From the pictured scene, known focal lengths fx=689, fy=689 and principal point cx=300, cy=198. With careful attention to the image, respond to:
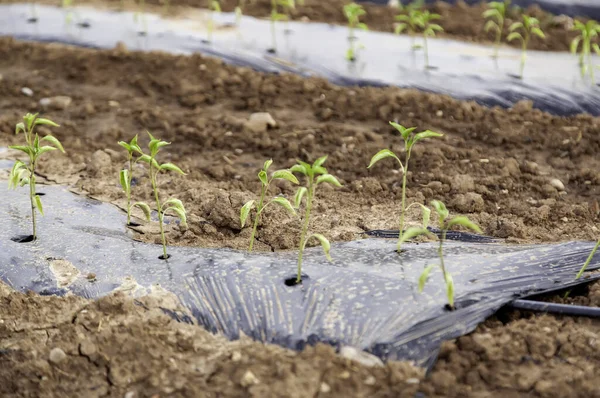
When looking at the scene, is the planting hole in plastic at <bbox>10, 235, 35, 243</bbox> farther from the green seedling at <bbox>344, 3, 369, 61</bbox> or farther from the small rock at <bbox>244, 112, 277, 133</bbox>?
the green seedling at <bbox>344, 3, 369, 61</bbox>

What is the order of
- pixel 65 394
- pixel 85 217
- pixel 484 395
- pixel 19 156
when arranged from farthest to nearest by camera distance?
pixel 19 156, pixel 85 217, pixel 65 394, pixel 484 395

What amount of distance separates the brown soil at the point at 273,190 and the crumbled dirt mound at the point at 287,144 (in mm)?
12

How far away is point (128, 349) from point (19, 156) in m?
2.01

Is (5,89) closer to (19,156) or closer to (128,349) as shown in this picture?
(19,156)

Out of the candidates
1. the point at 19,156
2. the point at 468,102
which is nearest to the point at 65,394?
the point at 19,156

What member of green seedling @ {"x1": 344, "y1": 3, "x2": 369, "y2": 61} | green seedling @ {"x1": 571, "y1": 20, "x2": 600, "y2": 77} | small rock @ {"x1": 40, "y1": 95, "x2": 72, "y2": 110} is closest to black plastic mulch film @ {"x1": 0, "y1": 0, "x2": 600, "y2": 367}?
small rock @ {"x1": 40, "y1": 95, "x2": 72, "y2": 110}

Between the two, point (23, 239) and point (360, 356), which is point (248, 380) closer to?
point (360, 356)

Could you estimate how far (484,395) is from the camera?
2215 millimetres

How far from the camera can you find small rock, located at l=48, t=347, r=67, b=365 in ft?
8.28

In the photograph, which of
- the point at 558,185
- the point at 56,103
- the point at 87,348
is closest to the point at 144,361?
the point at 87,348

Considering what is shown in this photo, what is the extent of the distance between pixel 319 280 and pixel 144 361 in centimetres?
74

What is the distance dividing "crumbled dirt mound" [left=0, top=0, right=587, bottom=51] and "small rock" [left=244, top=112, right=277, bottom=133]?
7.43ft

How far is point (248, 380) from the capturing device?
2.30 meters

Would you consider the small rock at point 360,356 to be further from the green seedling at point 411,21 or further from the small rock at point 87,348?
the green seedling at point 411,21
